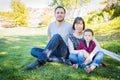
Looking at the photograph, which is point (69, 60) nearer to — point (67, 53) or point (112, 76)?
point (67, 53)

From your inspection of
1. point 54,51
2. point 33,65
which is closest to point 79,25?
point 54,51

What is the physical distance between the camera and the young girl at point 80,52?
527cm

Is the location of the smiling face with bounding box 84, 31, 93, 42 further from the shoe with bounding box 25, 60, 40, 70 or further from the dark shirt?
the shoe with bounding box 25, 60, 40, 70

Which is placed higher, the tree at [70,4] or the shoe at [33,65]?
the tree at [70,4]

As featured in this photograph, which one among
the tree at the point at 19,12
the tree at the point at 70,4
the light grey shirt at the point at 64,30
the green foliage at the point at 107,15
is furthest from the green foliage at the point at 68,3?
the light grey shirt at the point at 64,30

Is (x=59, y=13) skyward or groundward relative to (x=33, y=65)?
skyward

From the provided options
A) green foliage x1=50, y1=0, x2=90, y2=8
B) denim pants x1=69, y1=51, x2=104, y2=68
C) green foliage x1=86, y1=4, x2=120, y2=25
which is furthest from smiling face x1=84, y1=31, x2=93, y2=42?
green foliage x1=50, y1=0, x2=90, y2=8

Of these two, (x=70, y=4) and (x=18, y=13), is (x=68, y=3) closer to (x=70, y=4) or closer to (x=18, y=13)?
(x=70, y=4)

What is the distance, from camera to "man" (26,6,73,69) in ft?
18.0

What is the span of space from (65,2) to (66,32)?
109ft

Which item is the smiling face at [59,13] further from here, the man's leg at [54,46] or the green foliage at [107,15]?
the green foliage at [107,15]

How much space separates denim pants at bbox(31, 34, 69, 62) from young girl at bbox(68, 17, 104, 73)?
189 millimetres

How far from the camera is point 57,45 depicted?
5.57 meters

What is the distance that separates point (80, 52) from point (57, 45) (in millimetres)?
544
